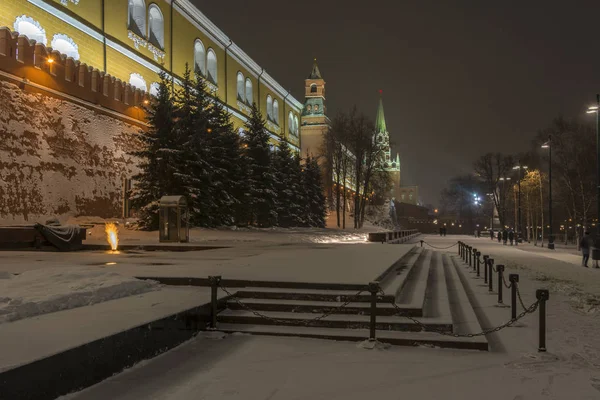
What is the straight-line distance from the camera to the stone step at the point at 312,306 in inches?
296

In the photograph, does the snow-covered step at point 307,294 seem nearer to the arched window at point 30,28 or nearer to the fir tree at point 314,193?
the arched window at point 30,28

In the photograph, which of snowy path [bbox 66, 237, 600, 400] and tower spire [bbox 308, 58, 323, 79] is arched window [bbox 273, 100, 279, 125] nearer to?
tower spire [bbox 308, 58, 323, 79]

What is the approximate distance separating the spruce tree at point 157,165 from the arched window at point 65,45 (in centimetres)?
726

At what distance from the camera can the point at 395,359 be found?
19.9ft

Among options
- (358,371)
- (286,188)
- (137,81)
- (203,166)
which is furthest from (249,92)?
(358,371)

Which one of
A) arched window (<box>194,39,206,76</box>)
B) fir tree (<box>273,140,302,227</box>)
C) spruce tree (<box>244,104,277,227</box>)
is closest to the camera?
spruce tree (<box>244,104,277,227</box>)

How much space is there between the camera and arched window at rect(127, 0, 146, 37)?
119 ft

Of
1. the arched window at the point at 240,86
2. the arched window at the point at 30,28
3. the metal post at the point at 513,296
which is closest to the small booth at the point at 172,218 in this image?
the arched window at the point at 30,28

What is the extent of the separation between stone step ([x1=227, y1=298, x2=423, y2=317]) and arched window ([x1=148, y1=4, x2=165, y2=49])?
3602 cm

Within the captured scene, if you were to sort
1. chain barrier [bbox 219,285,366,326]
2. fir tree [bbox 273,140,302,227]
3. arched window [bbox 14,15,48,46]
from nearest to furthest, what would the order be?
chain barrier [bbox 219,285,366,326]
arched window [bbox 14,15,48,46]
fir tree [bbox 273,140,302,227]

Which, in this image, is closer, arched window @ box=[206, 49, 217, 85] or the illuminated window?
arched window @ box=[206, 49, 217, 85]

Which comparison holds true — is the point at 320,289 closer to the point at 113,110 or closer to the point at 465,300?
the point at 465,300

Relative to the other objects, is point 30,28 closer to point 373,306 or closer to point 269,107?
point 373,306

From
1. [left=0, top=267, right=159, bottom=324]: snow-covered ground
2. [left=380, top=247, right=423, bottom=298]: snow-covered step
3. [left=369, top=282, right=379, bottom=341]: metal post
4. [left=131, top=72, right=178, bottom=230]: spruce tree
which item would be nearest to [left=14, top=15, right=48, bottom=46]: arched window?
[left=131, top=72, right=178, bottom=230]: spruce tree
